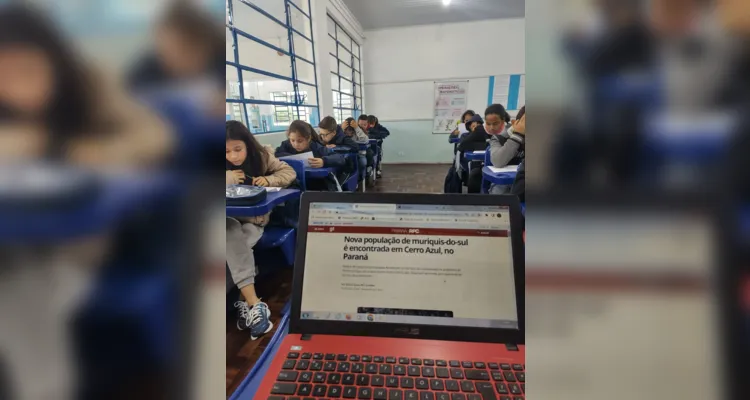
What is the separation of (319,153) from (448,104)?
5795 mm

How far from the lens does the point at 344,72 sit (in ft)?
23.7

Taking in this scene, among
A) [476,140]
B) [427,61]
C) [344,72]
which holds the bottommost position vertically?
[476,140]

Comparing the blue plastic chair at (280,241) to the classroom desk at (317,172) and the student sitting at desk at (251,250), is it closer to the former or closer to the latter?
the student sitting at desk at (251,250)

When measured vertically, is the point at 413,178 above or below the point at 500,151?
below

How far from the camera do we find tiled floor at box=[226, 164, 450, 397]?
0.37 meters

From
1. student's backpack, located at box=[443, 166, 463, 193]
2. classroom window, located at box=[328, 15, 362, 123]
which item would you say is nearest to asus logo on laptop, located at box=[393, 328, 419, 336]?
student's backpack, located at box=[443, 166, 463, 193]

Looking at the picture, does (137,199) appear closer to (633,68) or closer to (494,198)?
(633,68)

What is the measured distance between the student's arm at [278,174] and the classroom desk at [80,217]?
223 centimetres

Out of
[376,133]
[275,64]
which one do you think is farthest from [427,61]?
[275,64]

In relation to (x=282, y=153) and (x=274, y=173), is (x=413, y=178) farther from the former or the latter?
(x=274, y=173)

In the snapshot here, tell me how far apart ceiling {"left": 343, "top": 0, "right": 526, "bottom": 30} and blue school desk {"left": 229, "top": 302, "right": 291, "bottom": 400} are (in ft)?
22.6

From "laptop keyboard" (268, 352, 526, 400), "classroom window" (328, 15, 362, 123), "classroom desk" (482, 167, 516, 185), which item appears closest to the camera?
"laptop keyboard" (268, 352, 526, 400)

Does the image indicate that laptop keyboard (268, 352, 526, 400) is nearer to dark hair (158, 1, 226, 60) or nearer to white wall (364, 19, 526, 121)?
dark hair (158, 1, 226, 60)

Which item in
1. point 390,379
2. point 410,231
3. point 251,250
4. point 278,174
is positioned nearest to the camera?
point 390,379
